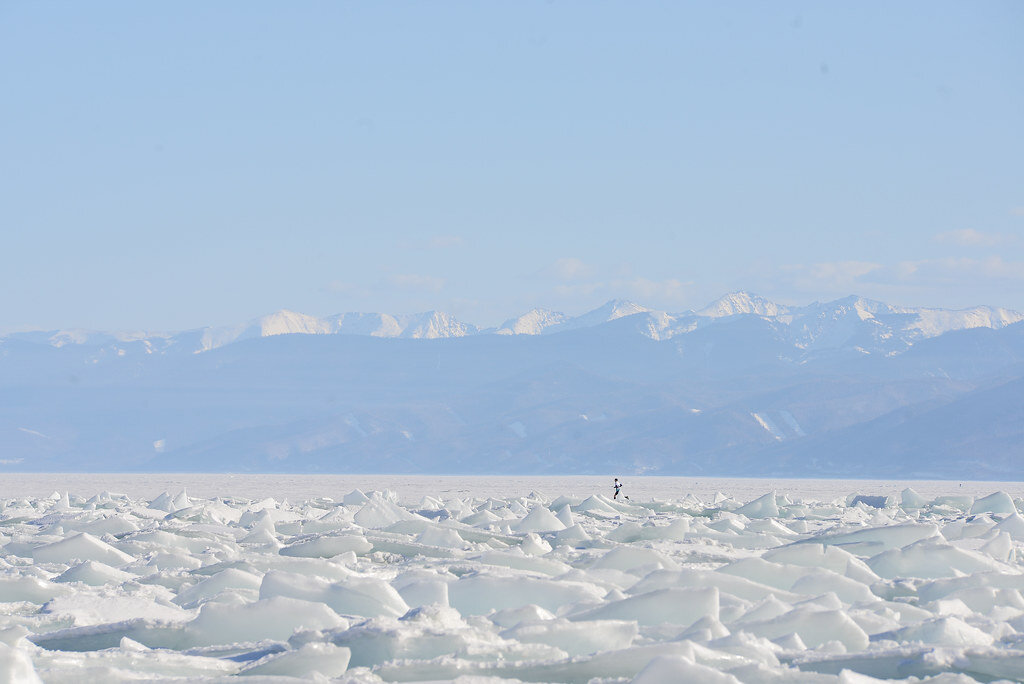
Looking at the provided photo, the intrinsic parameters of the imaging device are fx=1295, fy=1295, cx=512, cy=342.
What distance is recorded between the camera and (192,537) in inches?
546

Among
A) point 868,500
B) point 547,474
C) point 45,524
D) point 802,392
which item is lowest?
point 45,524

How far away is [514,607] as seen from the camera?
8.20m

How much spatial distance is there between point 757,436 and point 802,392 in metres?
17.7

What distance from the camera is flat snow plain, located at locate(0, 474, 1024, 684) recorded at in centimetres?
576

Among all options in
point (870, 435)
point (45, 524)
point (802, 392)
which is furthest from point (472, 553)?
point (802, 392)

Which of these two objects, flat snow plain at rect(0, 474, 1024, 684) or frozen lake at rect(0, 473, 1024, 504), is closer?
flat snow plain at rect(0, 474, 1024, 684)

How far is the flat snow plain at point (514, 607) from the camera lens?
227 inches

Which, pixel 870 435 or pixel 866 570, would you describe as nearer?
pixel 866 570

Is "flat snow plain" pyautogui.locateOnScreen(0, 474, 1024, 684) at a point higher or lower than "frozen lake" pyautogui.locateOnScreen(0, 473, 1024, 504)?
lower

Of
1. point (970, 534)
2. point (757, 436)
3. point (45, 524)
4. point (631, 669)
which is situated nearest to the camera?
point (631, 669)

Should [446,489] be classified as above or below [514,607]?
above

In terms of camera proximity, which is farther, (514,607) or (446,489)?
(446,489)

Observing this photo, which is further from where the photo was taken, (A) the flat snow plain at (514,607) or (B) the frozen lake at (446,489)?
(B) the frozen lake at (446,489)

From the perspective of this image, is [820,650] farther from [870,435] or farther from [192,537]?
[870,435]
